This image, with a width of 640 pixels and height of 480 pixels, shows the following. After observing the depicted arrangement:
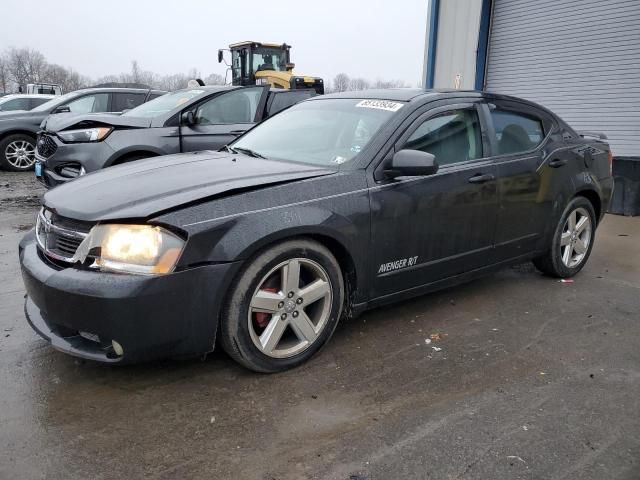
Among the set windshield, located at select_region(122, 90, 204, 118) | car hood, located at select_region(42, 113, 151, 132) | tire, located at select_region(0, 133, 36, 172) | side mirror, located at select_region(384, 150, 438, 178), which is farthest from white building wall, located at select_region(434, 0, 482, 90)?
side mirror, located at select_region(384, 150, 438, 178)

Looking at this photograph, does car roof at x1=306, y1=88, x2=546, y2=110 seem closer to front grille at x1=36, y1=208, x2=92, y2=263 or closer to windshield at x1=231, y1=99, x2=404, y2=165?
windshield at x1=231, y1=99, x2=404, y2=165

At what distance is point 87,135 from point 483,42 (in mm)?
8752

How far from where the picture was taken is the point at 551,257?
4504 millimetres

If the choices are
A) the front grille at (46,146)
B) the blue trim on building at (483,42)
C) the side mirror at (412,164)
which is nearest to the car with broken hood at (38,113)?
the front grille at (46,146)

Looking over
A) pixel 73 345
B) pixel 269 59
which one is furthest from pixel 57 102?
pixel 73 345

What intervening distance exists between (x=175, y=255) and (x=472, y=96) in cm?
253

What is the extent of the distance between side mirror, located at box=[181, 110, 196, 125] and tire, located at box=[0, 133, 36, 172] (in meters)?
5.56

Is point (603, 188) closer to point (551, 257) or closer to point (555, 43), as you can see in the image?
point (551, 257)

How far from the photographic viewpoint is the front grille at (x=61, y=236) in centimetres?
262

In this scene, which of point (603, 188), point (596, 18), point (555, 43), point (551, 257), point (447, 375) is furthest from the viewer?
point (555, 43)

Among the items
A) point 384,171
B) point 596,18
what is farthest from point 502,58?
point 384,171

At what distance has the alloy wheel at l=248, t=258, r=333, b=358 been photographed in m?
2.82

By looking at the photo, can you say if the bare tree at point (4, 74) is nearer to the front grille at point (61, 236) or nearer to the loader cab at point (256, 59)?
the loader cab at point (256, 59)

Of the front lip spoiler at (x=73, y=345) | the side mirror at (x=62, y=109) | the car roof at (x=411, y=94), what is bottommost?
the front lip spoiler at (x=73, y=345)
